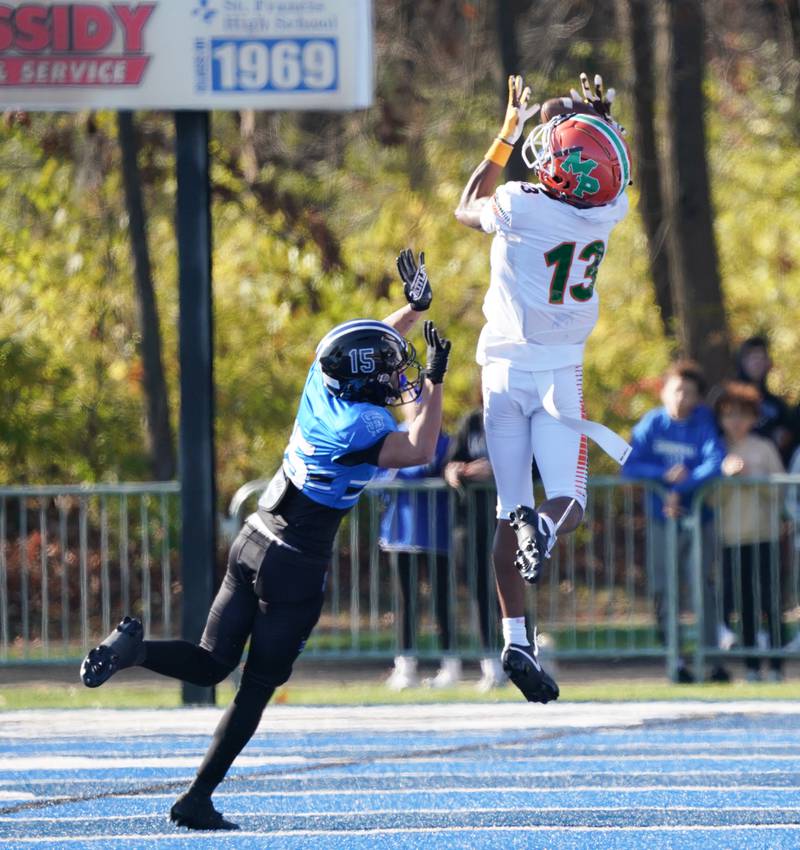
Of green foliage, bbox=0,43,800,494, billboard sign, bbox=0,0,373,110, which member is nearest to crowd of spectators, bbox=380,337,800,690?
billboard sign, bbox=0,0,373,110

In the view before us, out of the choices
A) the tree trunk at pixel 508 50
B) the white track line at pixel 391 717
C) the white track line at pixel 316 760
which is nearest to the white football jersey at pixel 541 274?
the white track line at pixel 316 760

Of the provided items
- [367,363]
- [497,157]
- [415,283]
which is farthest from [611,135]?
[367,363]

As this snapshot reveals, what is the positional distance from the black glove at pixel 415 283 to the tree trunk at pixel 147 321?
35.5ft

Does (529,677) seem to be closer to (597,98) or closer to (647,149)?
(597,98)

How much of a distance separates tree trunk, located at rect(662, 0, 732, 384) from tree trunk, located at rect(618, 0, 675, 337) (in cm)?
165

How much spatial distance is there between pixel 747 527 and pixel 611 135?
5674mm

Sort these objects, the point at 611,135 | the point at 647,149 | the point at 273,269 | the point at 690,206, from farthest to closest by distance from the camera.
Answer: the point at 647,149 < the point at 273,269 < the point at 690,206 < the point at 611,135

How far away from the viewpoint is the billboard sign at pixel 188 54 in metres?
12.0

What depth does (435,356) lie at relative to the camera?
782 cm

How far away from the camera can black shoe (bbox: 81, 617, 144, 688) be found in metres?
7.91

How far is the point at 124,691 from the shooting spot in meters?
13.9

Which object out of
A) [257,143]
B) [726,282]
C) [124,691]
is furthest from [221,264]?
[124,691]

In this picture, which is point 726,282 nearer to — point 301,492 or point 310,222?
point 310,222

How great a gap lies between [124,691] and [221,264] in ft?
30.5
